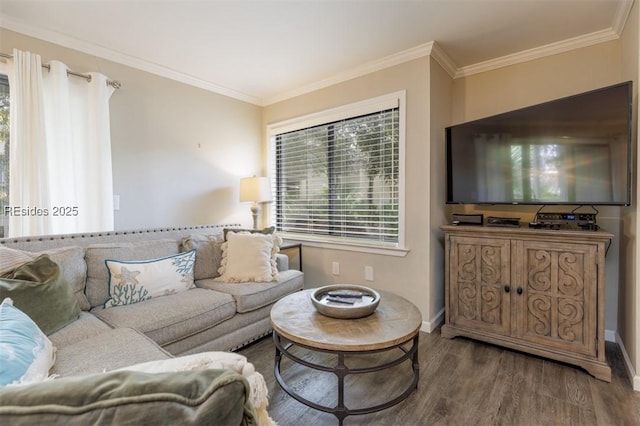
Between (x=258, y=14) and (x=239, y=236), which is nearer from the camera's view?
(x=258, y=14)

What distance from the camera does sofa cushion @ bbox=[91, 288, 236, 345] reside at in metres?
1.74

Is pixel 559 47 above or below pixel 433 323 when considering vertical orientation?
above

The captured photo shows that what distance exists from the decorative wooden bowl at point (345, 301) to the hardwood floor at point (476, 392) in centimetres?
51

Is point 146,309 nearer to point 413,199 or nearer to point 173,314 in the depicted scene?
point 173,314

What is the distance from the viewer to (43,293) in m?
1.51

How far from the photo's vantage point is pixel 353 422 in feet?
5.06

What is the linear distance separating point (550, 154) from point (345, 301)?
179 cm

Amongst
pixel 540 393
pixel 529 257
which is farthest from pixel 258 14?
pixel 540 393

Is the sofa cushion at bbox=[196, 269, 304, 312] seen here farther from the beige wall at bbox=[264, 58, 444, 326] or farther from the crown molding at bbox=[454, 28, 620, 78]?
the crown molding at bbox=[454, 28, 620, 78]

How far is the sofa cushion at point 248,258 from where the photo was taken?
2.47m

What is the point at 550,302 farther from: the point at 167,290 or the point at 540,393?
the point at 167,290

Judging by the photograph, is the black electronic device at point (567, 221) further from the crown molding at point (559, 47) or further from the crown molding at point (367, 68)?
the crown molding at point (367, 68)

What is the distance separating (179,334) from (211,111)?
239 centimetres

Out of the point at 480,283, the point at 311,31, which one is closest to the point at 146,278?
the point at 311,31
